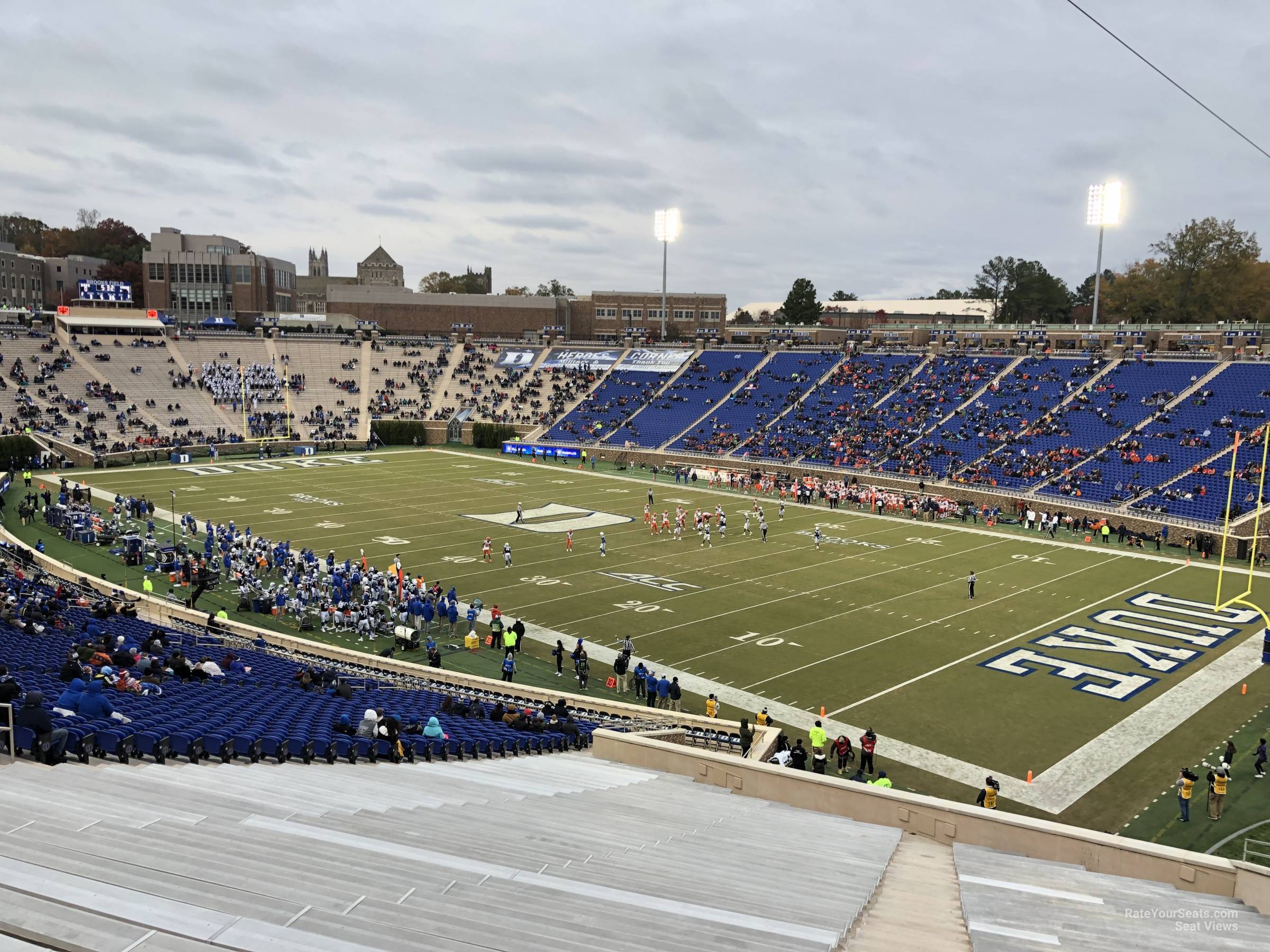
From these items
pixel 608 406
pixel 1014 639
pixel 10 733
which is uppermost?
pixel 608 406

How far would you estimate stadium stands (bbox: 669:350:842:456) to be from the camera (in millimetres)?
60062

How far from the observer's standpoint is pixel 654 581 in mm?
29688

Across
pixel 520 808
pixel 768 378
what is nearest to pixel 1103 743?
pixel 520 808

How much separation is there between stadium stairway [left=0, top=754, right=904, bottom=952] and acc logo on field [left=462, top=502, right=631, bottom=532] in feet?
92.4

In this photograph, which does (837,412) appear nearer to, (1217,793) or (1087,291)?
(1217,793)

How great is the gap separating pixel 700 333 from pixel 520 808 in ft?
260

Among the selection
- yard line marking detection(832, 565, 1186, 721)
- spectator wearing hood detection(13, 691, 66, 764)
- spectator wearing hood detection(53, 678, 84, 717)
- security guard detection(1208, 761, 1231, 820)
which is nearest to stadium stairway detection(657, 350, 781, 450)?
yard line marking detection(832, 565, 1186, 721)

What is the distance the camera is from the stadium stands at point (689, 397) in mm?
63531

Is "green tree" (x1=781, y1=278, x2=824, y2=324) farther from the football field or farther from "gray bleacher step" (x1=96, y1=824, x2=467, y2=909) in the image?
"gray bleacher step" (x1=96, y1=824, x2=467, y2=909)

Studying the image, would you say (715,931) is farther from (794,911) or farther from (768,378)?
(768,378)

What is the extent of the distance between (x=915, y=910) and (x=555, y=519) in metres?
33.3

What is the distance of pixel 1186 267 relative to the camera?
270 feet

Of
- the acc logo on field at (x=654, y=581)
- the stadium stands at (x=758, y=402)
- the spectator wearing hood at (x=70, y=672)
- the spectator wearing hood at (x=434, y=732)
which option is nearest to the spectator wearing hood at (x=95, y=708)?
the spectator wearing hood at (x=70, y=672)

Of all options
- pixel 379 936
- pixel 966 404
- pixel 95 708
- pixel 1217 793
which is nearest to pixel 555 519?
pixel 1217 793
